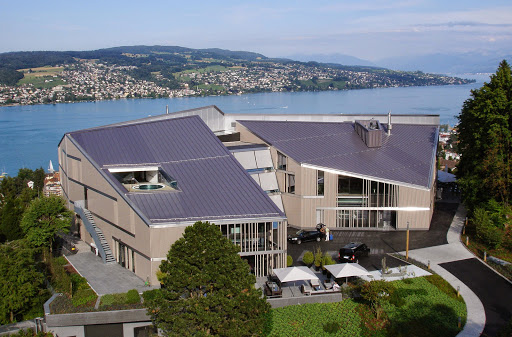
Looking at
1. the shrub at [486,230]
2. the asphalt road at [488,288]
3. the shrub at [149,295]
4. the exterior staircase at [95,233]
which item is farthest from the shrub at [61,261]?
the shrub at [486,230]

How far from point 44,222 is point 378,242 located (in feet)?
63.2

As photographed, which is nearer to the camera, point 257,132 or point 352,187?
point 352,187

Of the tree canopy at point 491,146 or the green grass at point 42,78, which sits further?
the green grass at point 42,78

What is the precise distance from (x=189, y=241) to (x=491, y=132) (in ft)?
73.3

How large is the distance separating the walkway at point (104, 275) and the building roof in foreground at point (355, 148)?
13.4m

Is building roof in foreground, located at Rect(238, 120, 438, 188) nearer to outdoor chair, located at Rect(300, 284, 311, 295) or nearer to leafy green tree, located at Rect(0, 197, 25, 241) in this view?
outdoor chair, located at Rect(300, 284, 311, 295)

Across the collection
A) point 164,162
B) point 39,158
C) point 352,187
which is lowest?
point 39,158

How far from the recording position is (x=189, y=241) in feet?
59.3

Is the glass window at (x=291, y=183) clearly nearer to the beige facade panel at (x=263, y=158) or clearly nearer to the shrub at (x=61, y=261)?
the beige facade panel at (x=263, y=158)

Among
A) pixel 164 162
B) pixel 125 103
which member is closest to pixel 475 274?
pixel 164 162

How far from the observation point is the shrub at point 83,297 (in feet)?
71.4

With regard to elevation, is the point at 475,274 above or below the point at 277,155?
below

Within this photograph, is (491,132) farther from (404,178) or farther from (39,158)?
(39,158)

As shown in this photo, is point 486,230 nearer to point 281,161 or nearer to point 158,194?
point 281,161
